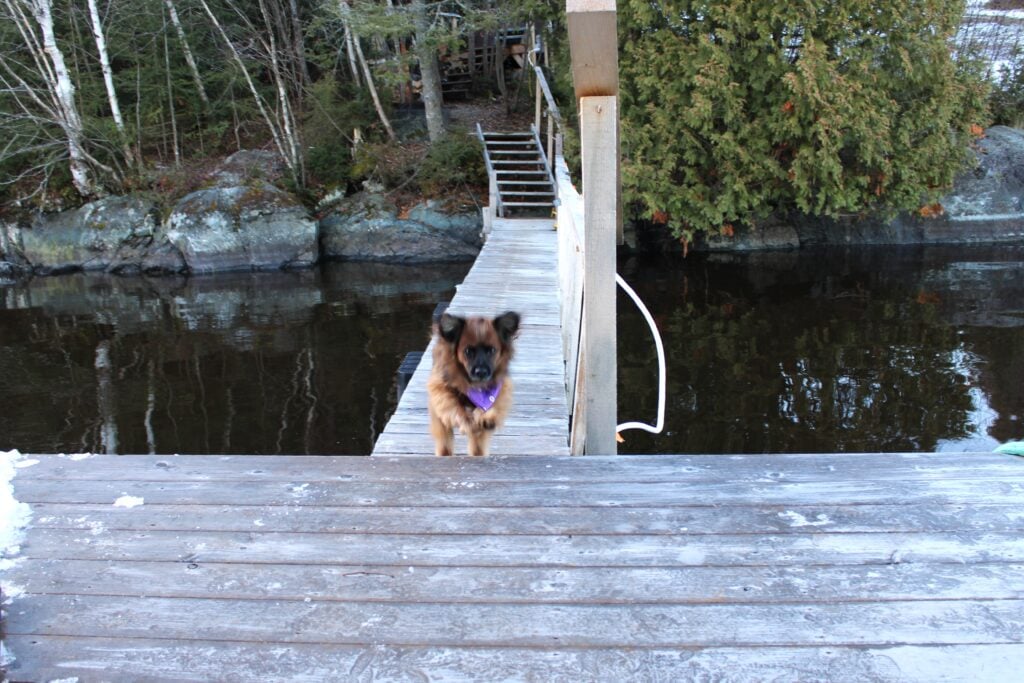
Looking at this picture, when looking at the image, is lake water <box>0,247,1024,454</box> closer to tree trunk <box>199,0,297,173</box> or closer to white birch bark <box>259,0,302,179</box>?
white birch bark <box>259,0,302,179</box>

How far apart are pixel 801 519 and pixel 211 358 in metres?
9.45

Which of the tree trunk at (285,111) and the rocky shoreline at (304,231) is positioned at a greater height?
the tree trunk at (285,111)

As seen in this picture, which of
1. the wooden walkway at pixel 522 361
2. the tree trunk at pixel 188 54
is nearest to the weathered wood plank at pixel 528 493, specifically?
the wooden walkway at pixel 522 361

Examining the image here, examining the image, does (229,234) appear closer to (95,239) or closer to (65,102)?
(95,239)

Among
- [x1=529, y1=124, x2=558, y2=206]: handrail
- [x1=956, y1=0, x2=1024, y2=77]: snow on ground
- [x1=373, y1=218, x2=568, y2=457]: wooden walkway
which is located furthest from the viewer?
[x1=956, y1=0, x2=1024, y2=77]: snow on ground

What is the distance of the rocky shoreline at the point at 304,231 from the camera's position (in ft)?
53.7

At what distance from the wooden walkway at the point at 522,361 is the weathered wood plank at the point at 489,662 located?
2.22m

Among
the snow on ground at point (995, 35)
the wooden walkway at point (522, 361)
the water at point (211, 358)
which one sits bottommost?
the water at point (211, 358)

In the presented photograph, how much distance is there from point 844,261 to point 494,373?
43.5 ft

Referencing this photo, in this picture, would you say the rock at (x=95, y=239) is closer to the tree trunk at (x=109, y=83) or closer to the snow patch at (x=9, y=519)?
the tree trunk at (x=109, y=83)

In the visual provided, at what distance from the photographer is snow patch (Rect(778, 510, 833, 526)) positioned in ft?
9.13

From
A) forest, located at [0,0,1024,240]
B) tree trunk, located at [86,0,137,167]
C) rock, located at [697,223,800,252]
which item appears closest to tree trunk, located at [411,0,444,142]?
forest, located at [0,0,1024,240]

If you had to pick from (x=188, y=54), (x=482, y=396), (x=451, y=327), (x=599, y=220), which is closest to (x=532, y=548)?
(x=482, y=396)

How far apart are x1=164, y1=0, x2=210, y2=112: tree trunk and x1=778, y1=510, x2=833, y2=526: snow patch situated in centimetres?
1879
